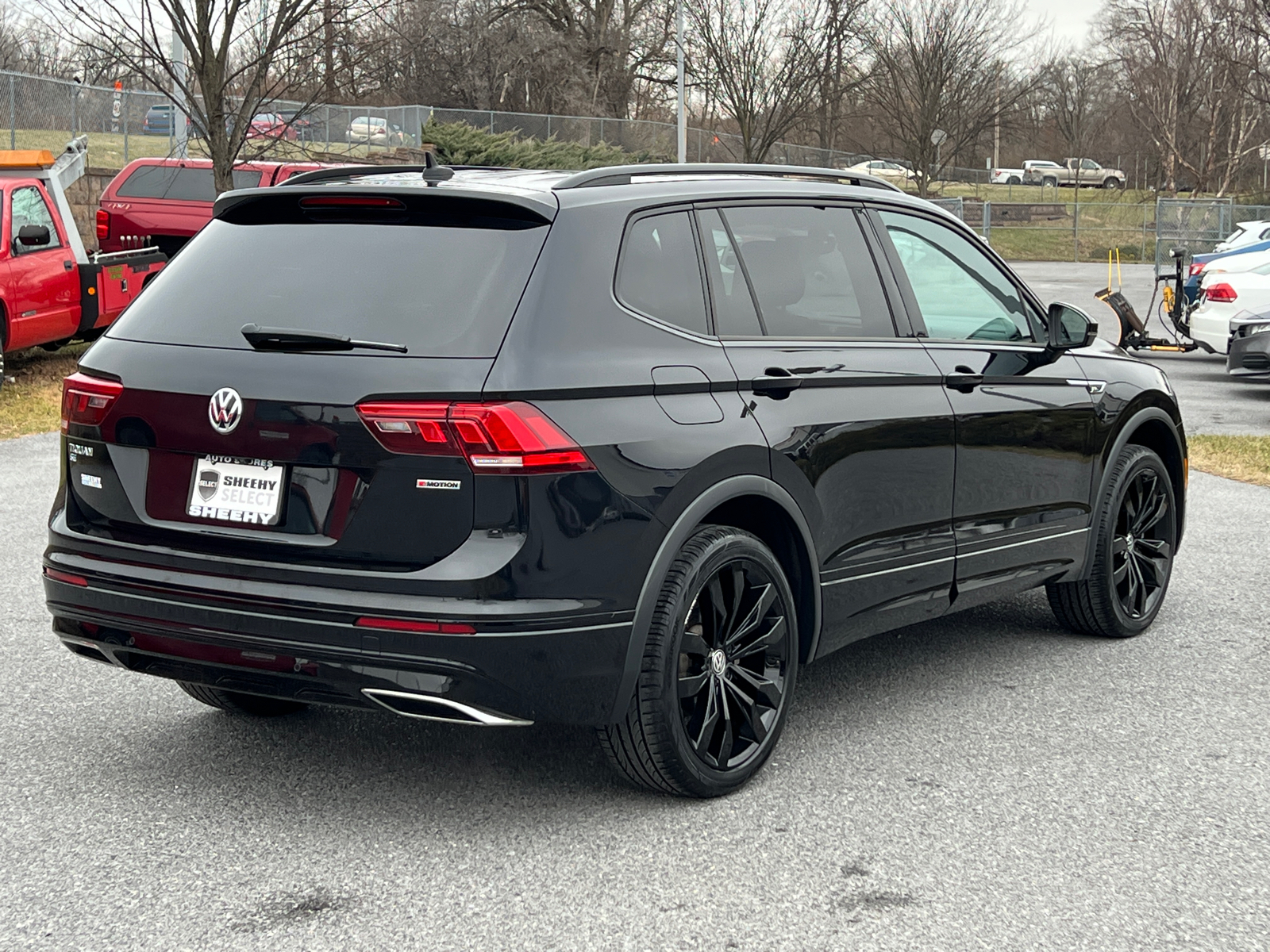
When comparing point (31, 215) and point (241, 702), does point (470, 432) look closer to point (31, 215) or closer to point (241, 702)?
point (241, 702)

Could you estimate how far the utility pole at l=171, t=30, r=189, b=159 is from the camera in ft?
58.7

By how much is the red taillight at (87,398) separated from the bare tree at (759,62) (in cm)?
3519

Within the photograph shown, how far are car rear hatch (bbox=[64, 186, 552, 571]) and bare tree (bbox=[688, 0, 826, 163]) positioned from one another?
115 ft

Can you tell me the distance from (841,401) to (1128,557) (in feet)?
7.37

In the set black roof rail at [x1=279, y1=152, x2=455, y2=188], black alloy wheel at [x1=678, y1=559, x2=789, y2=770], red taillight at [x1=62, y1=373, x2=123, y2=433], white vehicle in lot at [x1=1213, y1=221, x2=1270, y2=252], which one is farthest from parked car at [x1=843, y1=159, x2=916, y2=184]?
red taillight at [x1=62, y1=373, x2=123, y2=433]

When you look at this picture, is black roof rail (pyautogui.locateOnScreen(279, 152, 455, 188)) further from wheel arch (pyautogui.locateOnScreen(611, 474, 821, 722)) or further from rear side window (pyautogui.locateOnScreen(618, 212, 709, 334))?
wheel arch (pyautogui.locateOnScreen(611, 474, 821, 722))

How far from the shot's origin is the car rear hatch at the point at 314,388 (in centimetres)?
373

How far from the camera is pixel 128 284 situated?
16.1m

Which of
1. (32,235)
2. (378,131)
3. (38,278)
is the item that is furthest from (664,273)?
(378,131)

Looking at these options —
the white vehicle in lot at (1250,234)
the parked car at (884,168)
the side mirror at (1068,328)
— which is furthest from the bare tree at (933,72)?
the side mirror at (1068,328)

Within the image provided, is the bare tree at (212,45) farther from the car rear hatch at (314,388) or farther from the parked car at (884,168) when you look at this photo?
the parked car at (884,168)

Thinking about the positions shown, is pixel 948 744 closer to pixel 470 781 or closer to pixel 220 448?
pixel 470 781

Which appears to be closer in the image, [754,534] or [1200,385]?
[754,534]

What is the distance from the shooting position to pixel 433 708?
380cm
